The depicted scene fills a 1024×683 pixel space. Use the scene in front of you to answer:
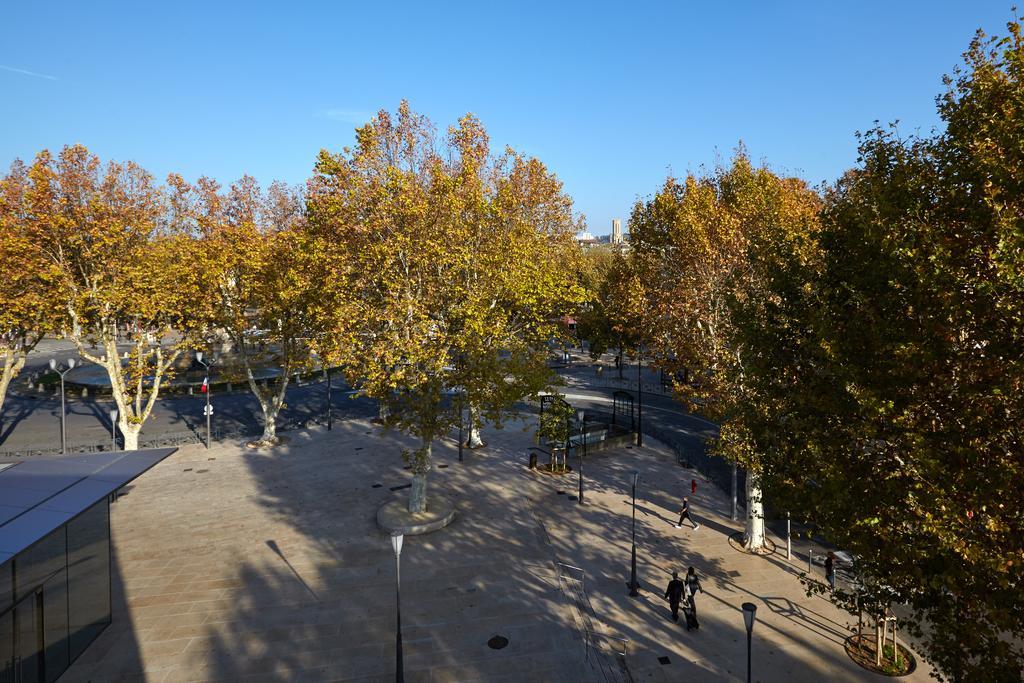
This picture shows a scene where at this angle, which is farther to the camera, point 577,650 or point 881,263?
point 577,650

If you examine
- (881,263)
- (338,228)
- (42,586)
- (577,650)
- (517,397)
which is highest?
(338,228)

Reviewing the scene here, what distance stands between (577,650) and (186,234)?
27201 mm

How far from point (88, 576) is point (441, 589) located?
29.0 ft

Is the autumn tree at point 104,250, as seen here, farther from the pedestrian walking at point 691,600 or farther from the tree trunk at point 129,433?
the pedestrian walking at point 691,600

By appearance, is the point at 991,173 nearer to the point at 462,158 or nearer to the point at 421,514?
the point at 421,514

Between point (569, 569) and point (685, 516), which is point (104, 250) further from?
point (685, 516)

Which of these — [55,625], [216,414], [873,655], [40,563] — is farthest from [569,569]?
[216,414]

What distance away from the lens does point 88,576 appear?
1325cm

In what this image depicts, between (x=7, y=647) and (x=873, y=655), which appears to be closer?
(x=7, y=647)

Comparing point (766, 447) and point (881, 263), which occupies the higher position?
point (881, 263)

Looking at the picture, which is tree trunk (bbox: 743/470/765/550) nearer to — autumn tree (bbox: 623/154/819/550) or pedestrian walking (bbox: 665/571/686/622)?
autumn tree (bbox: 623/154/819/550)

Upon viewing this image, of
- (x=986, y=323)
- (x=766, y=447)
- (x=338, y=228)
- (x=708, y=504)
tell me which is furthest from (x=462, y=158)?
(x=986, y=323)

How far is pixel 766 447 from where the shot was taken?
35.7 feet

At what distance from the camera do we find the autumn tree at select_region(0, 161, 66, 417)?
858 inches
